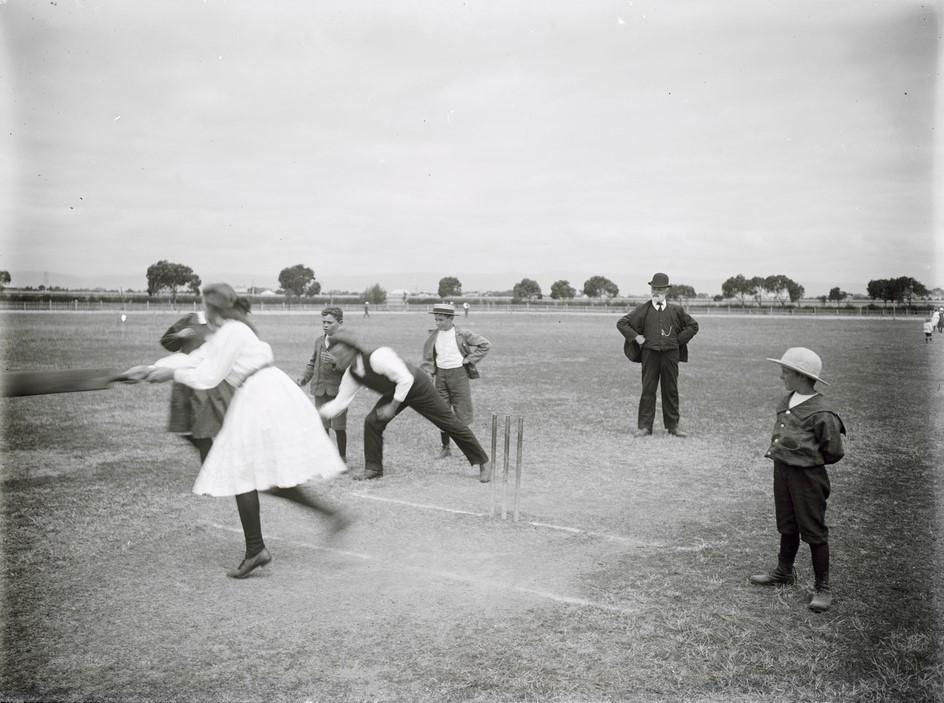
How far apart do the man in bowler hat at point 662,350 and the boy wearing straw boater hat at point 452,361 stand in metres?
3.29

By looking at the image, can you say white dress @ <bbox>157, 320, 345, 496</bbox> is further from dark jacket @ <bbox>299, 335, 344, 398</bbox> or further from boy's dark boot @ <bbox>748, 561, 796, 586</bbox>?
dark jacket @ <bbox>299, 335, 344, 398</bbox>

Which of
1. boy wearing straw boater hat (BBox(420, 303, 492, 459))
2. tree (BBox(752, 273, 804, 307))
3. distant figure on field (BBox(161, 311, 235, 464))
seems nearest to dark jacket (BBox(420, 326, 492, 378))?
boy wearing straw boater hat (BBox(420, 303, 492, 459))

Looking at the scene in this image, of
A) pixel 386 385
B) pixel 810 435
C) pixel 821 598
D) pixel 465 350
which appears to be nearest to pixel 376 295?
pixel 465 350

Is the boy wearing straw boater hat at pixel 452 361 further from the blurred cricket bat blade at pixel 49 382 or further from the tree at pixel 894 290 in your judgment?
the tree at pixel 894 290

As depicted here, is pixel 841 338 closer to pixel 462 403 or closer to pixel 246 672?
pixel 462 403

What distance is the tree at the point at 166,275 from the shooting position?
71125mm

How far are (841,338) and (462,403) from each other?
37.6m

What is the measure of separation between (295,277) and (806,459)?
13149cm

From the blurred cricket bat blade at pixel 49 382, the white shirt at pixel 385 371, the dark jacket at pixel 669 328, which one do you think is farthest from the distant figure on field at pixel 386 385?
the dark jacket at pixel 669 328

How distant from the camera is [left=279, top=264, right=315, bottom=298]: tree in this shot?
13112cm

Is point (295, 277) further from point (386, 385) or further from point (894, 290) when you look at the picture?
point (386, 385)

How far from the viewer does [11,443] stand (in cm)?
1100

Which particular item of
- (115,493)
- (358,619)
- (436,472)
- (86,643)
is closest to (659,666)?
(358,619)

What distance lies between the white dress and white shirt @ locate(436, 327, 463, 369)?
181 inches
